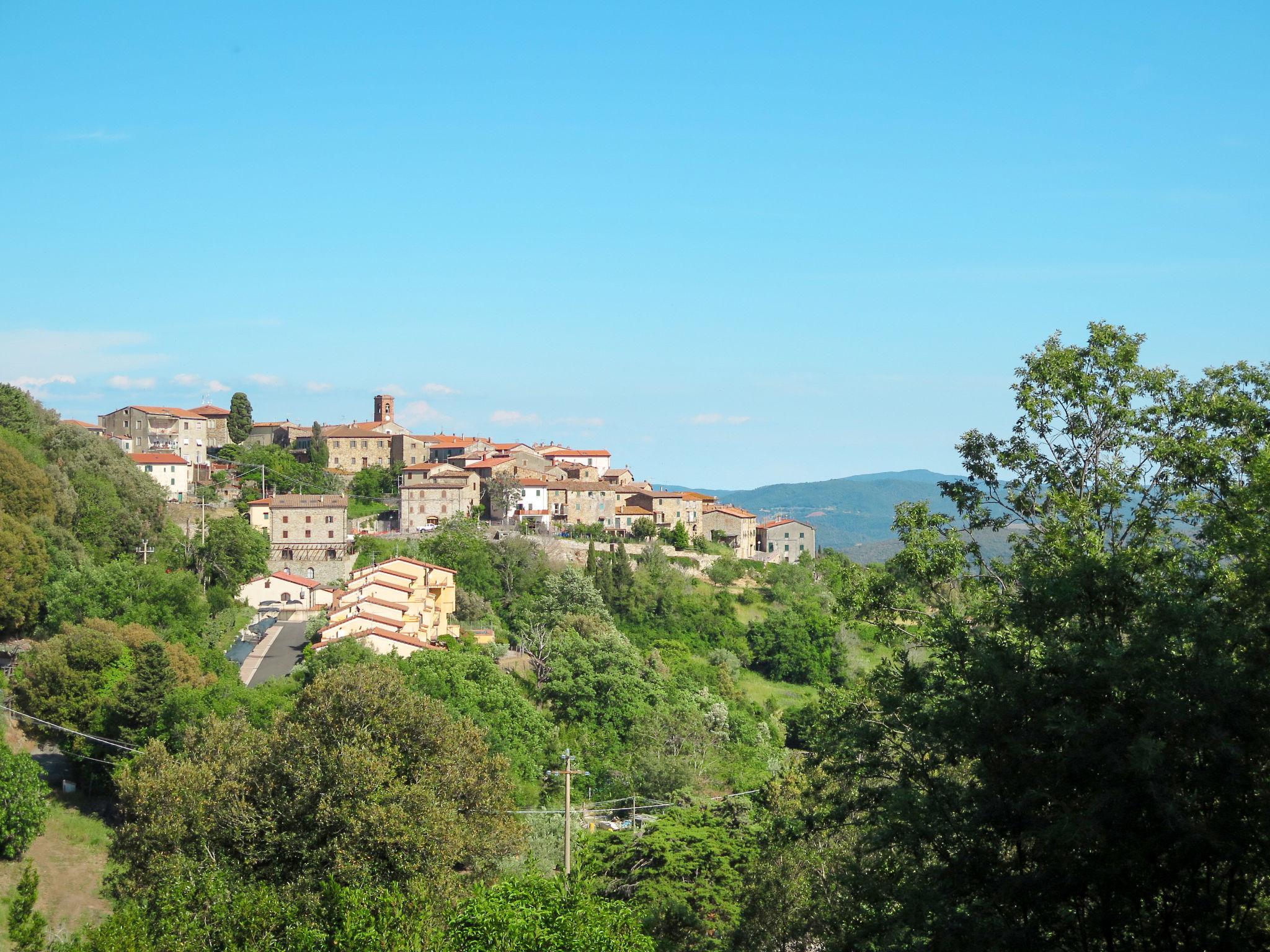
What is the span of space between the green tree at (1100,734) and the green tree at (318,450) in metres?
69.6

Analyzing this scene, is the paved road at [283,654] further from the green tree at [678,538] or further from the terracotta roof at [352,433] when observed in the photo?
the terracotta roof at [352,433]

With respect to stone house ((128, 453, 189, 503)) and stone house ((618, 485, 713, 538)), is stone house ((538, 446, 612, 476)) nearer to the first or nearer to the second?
stone house ((618, 485, 713, 538))

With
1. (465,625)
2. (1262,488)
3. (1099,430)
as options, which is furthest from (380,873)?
(465,625)

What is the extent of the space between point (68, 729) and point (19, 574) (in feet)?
36.1

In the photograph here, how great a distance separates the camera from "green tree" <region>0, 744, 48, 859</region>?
3117 centimetres

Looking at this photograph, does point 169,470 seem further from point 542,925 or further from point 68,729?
point 542,925

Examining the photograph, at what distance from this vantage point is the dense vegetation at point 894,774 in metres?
10.9

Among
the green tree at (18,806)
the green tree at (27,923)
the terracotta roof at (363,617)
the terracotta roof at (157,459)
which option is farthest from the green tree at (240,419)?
the green tree at (27,923)

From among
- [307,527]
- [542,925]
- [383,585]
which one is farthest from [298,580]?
[542,925]

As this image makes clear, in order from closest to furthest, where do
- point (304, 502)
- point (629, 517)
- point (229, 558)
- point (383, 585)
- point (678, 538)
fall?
1. point (383, 585)
2. point (229, 558)
3. point (304, 502)
4. point (678, 538)
5. point (629, 517)

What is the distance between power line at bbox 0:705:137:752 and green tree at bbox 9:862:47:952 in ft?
68.7

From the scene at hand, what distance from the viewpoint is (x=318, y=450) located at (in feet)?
273

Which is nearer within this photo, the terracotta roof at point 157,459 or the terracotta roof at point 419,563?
the terracotta roof at point 419,563

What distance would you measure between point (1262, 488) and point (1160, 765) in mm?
2817
